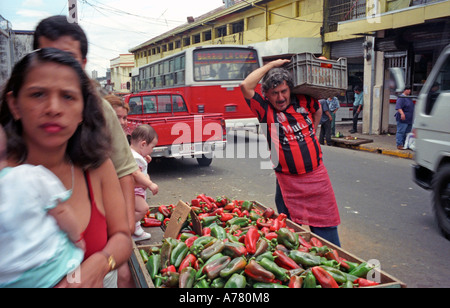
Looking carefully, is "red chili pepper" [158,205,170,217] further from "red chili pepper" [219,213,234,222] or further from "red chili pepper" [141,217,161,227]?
"red chili pepper" [219,213,234,222]

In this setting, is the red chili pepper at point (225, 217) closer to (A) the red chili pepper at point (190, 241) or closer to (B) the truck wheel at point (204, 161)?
(A) the red chili pepper at point (190, 241)

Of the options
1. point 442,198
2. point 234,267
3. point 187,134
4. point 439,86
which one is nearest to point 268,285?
point 234,267

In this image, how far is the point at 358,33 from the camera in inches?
572

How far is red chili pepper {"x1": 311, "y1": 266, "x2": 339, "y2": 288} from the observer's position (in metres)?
2.49

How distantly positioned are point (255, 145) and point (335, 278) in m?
11.7

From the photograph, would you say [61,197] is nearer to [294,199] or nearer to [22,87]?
[22,87]

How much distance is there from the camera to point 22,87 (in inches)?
54.9

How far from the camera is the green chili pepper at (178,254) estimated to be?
114 inches

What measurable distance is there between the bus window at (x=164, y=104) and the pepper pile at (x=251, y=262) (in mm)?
7746

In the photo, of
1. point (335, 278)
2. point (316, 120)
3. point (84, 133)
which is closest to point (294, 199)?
point (316, 120)

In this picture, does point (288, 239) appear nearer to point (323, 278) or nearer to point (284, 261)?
point (284, 261)

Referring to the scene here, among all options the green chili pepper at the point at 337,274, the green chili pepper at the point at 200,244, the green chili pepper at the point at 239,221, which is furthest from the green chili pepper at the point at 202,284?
the green chili pepper at the point at 239,221

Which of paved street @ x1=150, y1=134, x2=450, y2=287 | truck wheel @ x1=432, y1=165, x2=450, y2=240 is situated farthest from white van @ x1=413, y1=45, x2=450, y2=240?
paved street @ x1=150, y1=134, x2=450, y2=287

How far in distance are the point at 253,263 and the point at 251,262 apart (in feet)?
0.07
